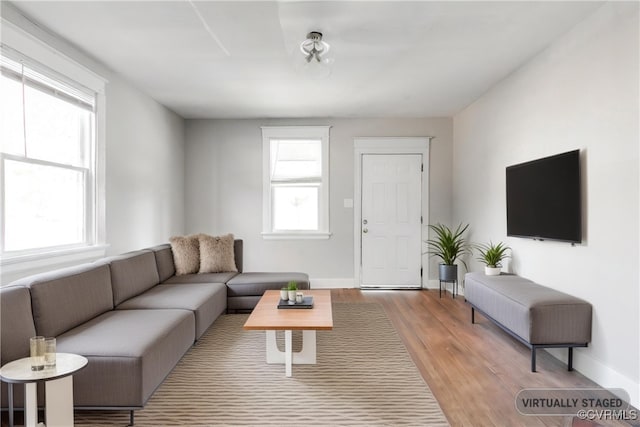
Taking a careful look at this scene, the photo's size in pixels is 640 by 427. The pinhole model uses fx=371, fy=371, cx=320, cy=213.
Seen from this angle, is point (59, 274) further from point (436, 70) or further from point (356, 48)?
point (436, 70)

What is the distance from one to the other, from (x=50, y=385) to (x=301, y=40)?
2721mm

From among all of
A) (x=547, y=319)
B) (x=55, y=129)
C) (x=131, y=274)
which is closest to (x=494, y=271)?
(x=547, y=319)

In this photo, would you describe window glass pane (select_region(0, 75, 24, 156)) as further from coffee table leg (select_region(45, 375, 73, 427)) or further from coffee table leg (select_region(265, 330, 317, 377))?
coffee table leg (select_region(265, 330, 317, 377))

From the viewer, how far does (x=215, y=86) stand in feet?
13.3

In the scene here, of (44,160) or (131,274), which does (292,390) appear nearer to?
(131,274)

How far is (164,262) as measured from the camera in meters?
3.96

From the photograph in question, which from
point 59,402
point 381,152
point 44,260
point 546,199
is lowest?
point 59,402

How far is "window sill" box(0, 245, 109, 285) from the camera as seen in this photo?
245 cm

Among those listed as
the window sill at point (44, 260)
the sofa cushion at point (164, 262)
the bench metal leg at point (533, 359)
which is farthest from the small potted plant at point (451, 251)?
the window sill at point (44, 260)

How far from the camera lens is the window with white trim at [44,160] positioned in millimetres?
2525

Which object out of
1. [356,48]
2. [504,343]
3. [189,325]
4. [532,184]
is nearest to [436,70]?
[356,48]

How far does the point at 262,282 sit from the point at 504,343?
7.82 ft

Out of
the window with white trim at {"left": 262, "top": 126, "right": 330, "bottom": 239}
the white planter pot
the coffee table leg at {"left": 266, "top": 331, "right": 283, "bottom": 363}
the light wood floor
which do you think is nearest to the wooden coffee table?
the coffee table leg at {"left": 266, "top": 331, "right": 283, "bottom": 363}

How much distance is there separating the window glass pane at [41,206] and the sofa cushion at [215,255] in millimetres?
1295
